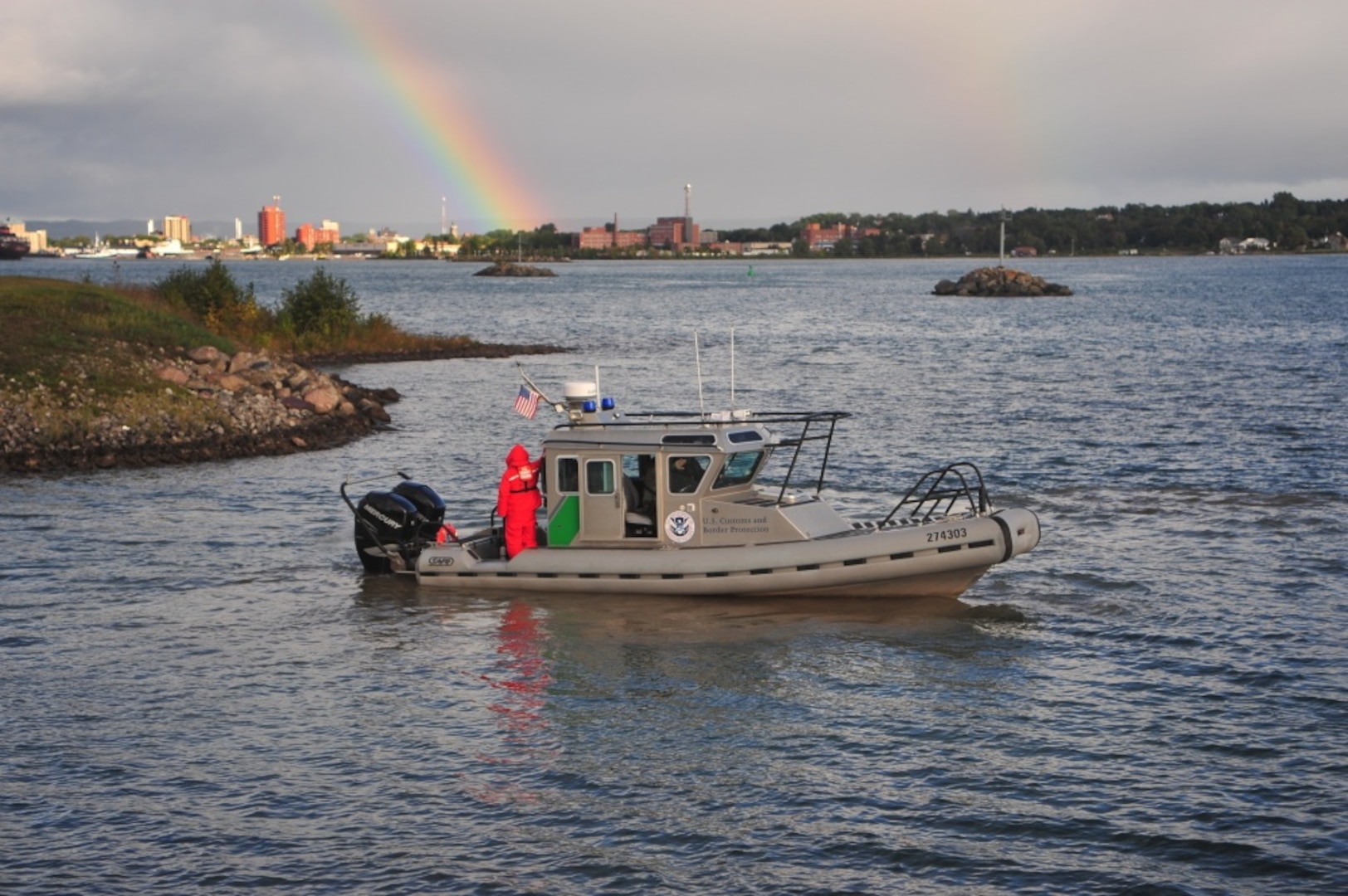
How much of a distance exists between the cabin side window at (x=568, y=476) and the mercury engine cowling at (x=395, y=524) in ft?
7.82

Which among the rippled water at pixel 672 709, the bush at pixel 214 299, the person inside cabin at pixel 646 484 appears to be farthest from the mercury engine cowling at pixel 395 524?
the bush at pixel 214 299

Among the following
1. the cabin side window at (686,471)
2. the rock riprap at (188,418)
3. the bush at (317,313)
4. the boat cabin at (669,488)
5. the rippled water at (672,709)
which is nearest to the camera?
the rippled water at (672,709)

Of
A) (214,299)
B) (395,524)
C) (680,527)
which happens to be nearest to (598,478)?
(680,527)

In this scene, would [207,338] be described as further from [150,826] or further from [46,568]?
Answer: [150,826]

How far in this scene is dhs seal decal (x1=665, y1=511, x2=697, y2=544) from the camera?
2019 centimetres

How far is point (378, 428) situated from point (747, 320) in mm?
65226

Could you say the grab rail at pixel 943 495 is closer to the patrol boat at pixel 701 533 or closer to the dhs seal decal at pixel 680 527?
the patrol boat at pixel 701 533

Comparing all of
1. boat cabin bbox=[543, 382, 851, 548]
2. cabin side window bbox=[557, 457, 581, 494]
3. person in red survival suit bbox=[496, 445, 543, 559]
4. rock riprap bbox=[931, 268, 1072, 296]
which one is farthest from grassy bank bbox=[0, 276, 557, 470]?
rock riprap bbox=[931, 268, 1072, 296]

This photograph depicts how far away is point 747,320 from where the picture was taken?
101875 millimetres

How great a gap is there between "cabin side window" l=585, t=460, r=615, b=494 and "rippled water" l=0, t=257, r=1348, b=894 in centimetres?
171

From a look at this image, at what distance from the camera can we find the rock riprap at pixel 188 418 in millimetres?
31406

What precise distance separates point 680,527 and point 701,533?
31cm

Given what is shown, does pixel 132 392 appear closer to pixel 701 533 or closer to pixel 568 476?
pixel 568 476

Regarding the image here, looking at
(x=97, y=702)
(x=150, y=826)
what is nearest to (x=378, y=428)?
(x=97, y=702)
